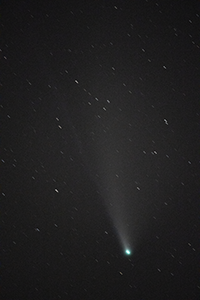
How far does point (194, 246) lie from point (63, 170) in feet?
1.94

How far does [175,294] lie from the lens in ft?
5.00

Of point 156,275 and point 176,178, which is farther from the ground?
point 176,178

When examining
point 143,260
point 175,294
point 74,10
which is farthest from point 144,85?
point 175,294

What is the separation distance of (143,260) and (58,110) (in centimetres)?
68

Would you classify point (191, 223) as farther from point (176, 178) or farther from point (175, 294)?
point (175, 294)

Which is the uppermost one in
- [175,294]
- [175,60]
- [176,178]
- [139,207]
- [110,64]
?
[175,60]

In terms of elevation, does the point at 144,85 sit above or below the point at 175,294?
above

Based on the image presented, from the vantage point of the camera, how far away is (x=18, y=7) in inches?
60.1

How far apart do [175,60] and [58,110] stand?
1.62 ft

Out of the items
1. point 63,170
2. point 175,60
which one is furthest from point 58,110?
point 175,60

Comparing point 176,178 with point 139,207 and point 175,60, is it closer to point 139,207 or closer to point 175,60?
point 139,207

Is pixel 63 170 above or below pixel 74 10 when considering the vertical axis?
below

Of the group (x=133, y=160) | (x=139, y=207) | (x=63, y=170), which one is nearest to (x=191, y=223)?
(x=139, y=207)

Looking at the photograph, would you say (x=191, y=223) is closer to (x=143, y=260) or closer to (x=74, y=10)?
(x=143, y=260)
